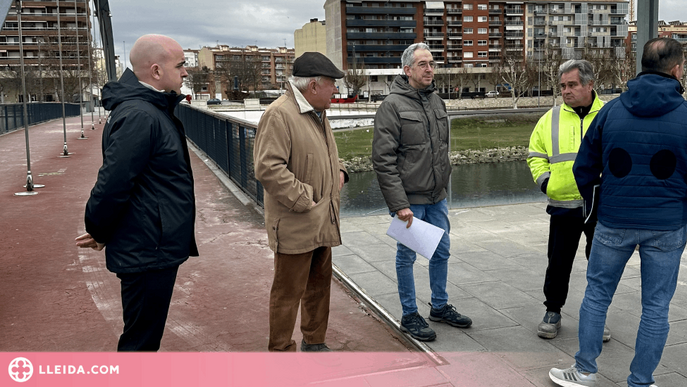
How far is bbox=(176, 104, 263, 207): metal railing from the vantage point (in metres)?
10.2

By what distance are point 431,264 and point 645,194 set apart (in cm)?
169

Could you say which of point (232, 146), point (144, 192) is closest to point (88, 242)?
point (144, 192)

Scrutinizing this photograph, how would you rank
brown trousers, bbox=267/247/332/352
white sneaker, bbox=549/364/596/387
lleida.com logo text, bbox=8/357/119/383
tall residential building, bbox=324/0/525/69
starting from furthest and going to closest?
1. tall residential building, bbox=324/0/525/69
2. brown trousers, bbox=267/247/332/352
3. lleida.com logo text, bbox=8/357/119/383
4. white sneaker, bbox=549/364/596/387

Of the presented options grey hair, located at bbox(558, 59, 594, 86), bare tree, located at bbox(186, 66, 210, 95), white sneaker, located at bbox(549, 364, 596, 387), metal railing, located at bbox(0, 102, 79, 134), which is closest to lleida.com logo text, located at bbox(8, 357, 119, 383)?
white sneaker, located at bbox(549, 364, 596, 387)

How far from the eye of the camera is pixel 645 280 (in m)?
3.36

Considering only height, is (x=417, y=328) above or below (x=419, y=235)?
below

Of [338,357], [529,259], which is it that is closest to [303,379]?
[338,357]

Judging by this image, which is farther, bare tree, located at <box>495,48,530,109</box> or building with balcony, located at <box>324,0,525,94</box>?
building with balcony, located at <box>324,0,525,94</box>

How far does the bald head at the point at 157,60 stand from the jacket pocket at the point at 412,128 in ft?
5.38

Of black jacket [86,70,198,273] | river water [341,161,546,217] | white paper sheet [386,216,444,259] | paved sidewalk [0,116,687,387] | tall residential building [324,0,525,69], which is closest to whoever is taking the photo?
black jacket [86,70,198,273]

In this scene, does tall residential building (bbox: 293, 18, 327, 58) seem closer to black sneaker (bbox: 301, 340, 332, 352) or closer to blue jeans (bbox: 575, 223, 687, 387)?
black sneaker (bbox: 301, 340, 332, 352)

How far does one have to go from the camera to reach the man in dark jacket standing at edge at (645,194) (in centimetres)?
319

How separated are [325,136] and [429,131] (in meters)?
0.83

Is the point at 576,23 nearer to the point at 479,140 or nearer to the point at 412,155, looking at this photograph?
the point at 479,140
